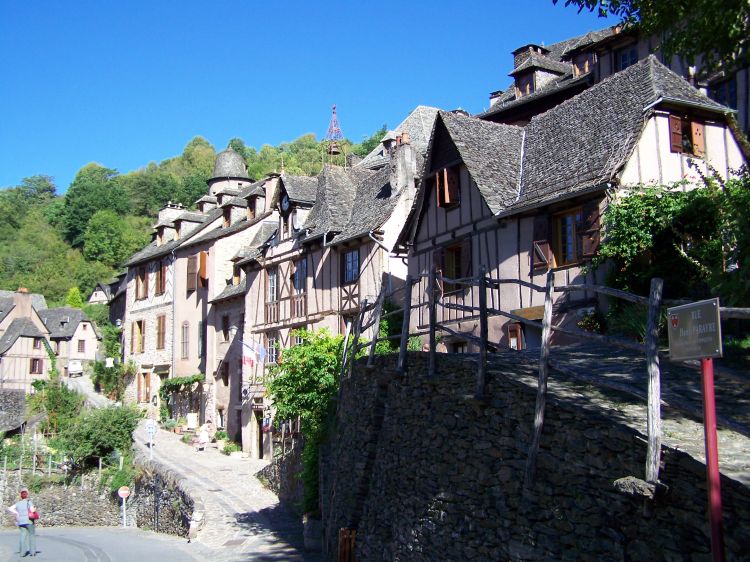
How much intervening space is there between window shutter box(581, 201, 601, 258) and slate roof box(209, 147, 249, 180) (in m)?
43.2

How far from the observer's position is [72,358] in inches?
2371

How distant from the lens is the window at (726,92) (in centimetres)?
2158

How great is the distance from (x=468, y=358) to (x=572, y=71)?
75.4 feet

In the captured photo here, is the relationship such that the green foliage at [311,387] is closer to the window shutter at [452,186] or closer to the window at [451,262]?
the window at [451,262]

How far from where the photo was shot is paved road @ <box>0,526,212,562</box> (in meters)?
17.6

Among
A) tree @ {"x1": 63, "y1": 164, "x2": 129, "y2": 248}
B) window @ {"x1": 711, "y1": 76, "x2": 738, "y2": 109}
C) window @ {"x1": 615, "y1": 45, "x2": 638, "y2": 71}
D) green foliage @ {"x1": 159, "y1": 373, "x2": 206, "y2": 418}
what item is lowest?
green foliage @ {"x1": 159, "y1": 373, "x2": 206, "y2": 418}

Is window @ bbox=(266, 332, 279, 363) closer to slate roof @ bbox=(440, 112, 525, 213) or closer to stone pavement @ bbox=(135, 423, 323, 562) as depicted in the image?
stone pavement @ bbox=(135, 423, 323, 562)

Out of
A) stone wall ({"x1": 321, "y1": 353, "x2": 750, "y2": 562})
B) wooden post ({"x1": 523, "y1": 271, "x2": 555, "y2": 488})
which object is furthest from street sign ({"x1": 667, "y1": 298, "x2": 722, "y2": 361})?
wooden post ({"x1": 523, "y1": 271, "x2": 555, "y2": 488})

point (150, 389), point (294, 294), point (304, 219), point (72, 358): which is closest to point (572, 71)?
point (304, 219)

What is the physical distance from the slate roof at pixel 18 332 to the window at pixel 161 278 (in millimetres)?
20364

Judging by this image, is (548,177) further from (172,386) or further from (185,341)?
(172,386)

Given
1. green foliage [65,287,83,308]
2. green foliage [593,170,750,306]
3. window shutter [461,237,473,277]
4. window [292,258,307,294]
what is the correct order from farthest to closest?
green foliage [65,287,83,308]
window [292,258,307,294]
window shutter [461,237,473,277]
green foliage [593,170,750,306]

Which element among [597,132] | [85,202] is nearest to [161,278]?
[597,132]

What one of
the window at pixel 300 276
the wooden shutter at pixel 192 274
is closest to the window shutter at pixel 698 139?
the window at pixel 300 276
